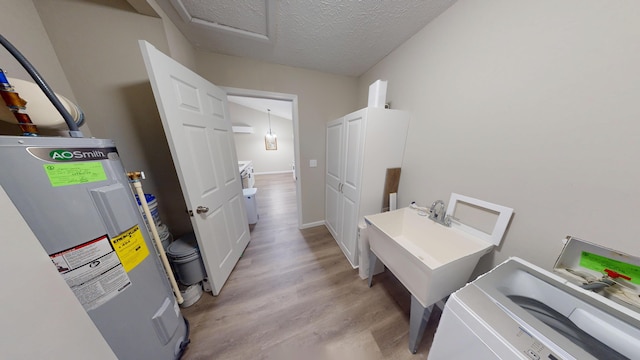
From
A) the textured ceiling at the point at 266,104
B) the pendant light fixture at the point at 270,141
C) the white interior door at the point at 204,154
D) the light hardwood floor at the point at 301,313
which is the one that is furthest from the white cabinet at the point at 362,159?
the pendant light fixture at the point at 270,141

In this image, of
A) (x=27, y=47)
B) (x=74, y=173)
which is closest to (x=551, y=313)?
(x=74, y=173)

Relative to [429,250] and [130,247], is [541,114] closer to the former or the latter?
[429,250]

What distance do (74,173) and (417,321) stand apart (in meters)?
1.88

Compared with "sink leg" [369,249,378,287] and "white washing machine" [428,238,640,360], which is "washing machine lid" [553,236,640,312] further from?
"sink leg" [369,249,378,287]

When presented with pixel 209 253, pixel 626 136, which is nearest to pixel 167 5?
pixel 209 253

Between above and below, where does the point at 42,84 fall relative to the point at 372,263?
above

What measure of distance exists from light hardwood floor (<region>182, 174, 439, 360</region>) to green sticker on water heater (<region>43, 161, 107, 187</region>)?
125 cm

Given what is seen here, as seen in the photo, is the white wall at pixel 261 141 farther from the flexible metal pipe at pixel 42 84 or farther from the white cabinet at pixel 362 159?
the flexible metal pipe at pixel 42 84

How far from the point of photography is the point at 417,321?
1005 millimetres

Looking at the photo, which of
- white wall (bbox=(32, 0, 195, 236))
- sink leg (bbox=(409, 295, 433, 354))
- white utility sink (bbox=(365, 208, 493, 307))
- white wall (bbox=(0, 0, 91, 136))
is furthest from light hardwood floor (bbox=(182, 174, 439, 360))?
white wall (bbox=(0, 0, 91, 136))

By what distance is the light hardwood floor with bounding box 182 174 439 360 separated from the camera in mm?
1091

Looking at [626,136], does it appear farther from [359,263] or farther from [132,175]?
[132,175]

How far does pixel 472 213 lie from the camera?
3.60 feet

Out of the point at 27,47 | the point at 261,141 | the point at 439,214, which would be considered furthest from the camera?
the point at 261,141
